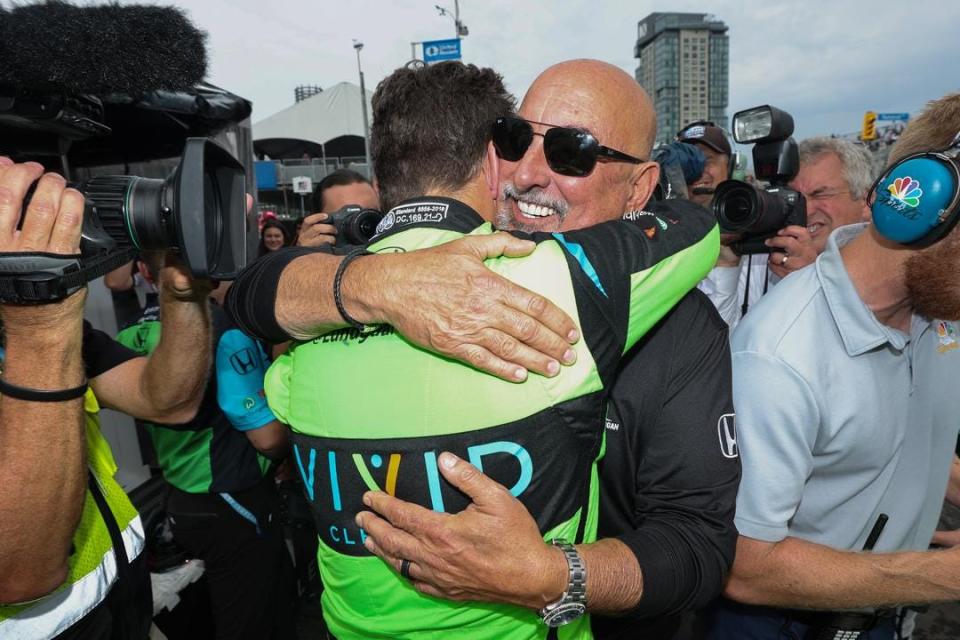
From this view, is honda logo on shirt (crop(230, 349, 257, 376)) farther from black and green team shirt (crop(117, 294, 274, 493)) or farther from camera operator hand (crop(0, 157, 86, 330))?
camera operator hand (crop(0, 157, 86, 330))

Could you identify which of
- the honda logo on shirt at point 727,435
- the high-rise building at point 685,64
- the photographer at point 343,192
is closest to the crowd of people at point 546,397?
the honda logo on shirt at point 727,435

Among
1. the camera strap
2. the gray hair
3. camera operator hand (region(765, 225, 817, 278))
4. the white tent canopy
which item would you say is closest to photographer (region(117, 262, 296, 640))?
the camera strap

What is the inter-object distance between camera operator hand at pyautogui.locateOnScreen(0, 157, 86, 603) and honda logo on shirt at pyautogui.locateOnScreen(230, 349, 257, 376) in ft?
4.21

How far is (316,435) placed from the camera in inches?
46.4

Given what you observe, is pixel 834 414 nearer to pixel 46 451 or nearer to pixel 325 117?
pixel 46 451

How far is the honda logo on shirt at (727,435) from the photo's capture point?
127 cm

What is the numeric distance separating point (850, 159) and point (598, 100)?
2.39 meters

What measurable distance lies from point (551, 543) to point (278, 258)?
36.3 inches

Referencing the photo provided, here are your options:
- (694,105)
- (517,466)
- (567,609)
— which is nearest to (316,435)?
(517,466)

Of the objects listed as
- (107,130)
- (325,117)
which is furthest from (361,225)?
(325,117)

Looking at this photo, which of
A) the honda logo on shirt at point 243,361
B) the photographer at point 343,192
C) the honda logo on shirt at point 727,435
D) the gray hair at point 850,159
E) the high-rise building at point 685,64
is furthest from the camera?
the high-rise building at point 685,64

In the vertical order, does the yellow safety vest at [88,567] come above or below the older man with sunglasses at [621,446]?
below

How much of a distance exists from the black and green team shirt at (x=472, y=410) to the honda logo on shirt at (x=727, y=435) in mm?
313

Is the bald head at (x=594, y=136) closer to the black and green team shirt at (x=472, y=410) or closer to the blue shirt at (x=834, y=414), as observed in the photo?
the black and green team shirt at (x=472, y=410)
